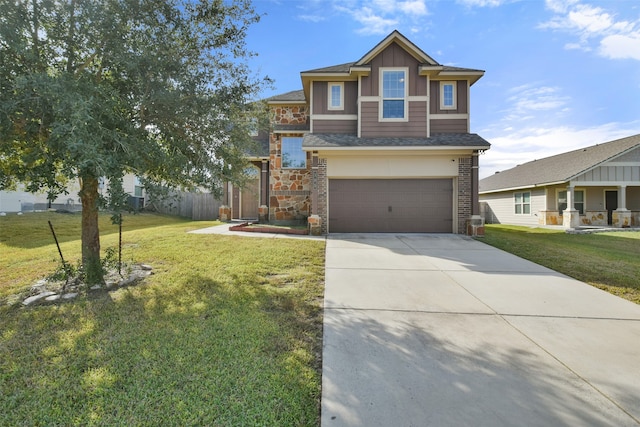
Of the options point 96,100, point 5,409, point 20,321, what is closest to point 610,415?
point 5,409

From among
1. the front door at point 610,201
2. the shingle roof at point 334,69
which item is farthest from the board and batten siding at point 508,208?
the shingle roof at point 334,69

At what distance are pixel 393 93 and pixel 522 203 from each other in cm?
1442

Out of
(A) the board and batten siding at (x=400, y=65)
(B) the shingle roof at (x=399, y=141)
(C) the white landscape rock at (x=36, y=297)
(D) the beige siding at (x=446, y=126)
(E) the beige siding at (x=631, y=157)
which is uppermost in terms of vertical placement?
(A) the board and batten siding at (x=400, y=65)

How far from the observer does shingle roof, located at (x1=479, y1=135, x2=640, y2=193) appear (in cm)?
1541

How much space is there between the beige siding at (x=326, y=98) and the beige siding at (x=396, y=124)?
2.04 feet

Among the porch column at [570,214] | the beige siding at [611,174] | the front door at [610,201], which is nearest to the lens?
the porch column at [570,214]

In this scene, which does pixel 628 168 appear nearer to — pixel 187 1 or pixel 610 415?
pixel 610 415

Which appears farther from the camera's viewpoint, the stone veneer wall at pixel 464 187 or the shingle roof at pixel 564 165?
the shingle roof at pixel 564 165

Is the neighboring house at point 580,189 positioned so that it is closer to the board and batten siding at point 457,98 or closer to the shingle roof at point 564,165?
the shingle roof at point 564,165

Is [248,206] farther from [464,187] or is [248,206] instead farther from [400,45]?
[464,187]

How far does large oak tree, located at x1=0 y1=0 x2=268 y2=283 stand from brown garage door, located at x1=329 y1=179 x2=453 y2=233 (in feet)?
19.8

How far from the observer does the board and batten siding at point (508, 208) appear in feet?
58.4

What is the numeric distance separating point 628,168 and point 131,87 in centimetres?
2251

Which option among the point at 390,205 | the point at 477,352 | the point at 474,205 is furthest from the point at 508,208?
the point at 477,352
